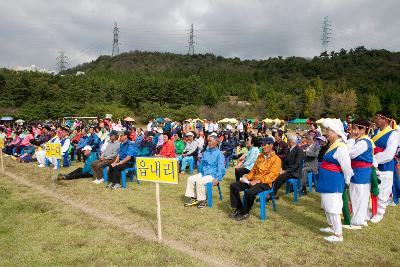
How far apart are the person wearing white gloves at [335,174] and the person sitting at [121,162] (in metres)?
5.50

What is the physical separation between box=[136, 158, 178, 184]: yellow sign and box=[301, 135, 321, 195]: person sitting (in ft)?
13.6

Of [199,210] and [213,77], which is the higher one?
[213,77]

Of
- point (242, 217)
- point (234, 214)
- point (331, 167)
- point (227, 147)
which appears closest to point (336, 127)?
point (331, 167)

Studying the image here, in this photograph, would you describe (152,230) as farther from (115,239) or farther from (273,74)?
(273,74)

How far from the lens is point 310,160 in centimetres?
820

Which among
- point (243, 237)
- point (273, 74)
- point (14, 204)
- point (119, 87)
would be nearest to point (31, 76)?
point (119, 87)

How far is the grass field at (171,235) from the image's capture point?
4426mm

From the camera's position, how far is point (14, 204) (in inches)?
280

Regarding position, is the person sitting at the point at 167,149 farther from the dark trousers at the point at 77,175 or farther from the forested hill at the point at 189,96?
the forested hill at the point at 189,96

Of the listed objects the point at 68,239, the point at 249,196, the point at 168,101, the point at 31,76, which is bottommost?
the point at 68,239

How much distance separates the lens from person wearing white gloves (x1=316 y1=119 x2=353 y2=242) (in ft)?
15.9

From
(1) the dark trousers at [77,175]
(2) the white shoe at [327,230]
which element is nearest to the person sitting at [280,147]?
(2) the white shoe at [327,230]

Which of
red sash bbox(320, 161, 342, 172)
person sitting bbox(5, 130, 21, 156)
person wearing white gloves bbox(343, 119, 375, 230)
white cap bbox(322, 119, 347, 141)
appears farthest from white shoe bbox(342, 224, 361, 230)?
person sitting bbox(5, 130, 21, 156)

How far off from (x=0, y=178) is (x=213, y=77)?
9232cm
